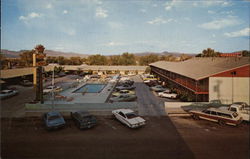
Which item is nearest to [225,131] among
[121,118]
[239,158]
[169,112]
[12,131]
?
[239,158]

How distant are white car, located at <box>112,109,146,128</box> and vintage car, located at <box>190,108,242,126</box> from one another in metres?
5.94

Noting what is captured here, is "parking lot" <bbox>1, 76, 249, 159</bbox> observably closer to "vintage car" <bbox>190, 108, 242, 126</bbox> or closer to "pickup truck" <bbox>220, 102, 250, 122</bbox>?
"vintage car" <bbox>190, 108, 242, 126</bbox>

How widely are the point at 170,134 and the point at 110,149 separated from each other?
4741 mm

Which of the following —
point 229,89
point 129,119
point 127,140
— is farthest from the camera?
point 229,89

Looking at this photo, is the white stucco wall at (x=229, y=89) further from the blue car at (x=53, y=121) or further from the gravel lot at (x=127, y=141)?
the blue car at (x=53, y=121)

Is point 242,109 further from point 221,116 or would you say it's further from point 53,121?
point 53,121

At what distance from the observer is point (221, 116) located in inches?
485

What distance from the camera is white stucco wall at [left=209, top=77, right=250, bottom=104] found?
13292 millimetres

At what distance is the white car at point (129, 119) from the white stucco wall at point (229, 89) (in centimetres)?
937

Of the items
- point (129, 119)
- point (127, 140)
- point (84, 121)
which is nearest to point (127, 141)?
point (127, 140)

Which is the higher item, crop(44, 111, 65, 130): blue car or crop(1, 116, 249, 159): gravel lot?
crop(44, 111, 65, 130): blue car

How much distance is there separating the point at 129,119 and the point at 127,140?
2299mm

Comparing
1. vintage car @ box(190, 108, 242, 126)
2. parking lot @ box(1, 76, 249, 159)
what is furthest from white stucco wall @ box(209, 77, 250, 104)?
parking lot @ box(1, 76, 249, 159)

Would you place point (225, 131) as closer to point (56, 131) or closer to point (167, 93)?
point (167, 93)
